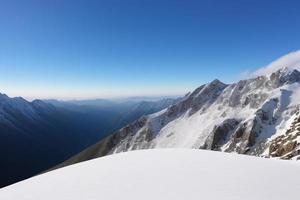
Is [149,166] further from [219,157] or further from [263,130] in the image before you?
[263,130]

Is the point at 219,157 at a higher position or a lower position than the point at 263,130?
higher

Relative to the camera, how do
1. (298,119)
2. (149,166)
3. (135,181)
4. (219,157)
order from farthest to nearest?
1. (298,119)
2. (219,157)
3. (149,166)
4. (135,181)

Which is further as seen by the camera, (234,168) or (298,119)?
(298,119)

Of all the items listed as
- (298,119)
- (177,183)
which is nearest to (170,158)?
(177,183)

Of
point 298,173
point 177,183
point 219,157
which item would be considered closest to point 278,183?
point 298,173

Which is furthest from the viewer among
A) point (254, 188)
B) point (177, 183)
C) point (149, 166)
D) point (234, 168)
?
point (149, 166)

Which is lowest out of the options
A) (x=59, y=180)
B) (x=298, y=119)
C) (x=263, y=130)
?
(x=263, y=130)
